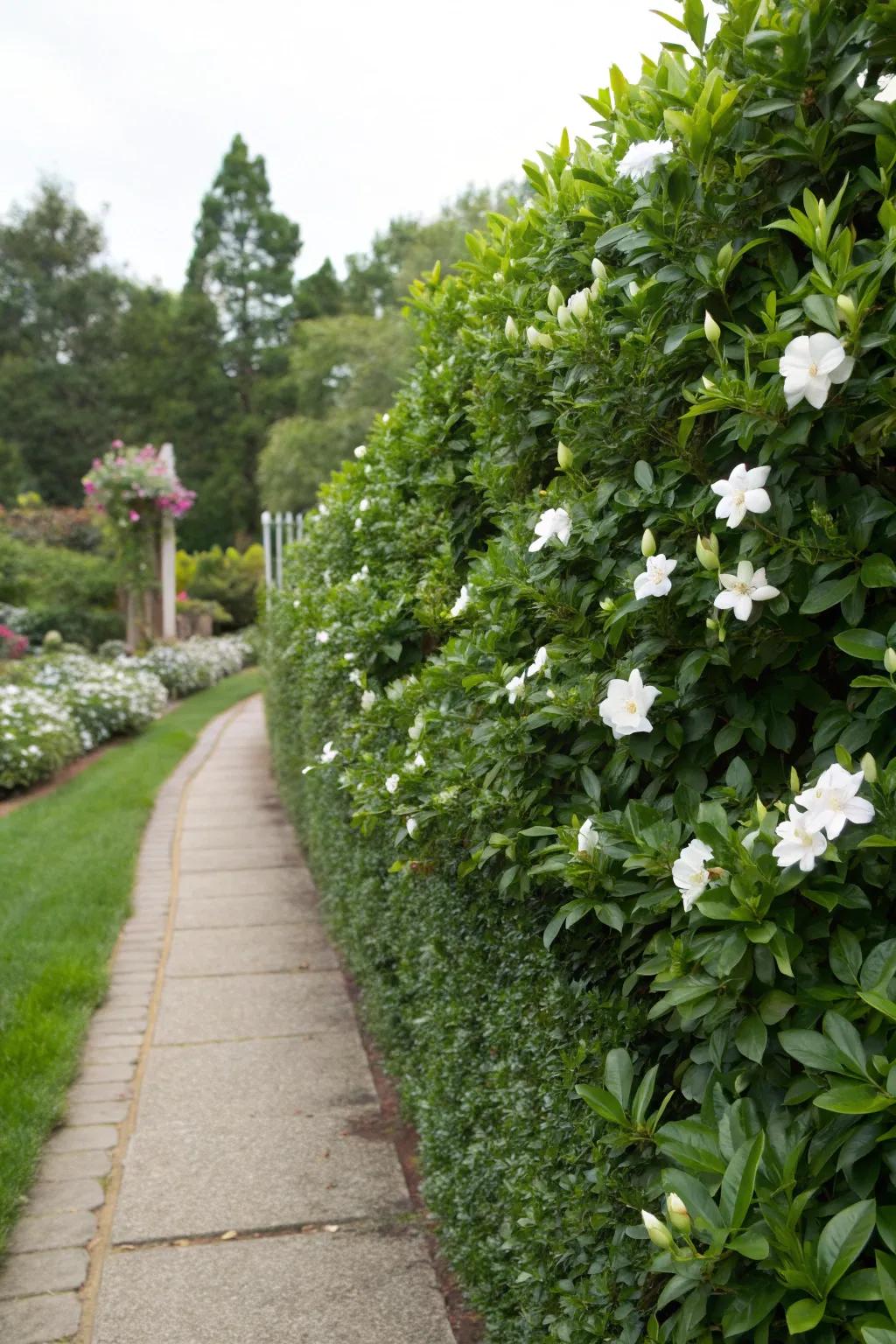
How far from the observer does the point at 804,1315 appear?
110 centimetres

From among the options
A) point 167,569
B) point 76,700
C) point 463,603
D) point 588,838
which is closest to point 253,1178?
point 463,603

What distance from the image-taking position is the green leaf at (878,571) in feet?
4.36

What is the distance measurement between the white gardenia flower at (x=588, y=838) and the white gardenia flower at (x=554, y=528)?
19.0 inches

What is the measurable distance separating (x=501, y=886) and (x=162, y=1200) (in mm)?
1760

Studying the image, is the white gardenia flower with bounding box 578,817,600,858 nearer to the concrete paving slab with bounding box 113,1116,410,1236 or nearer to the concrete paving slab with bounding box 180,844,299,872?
the concrete paving slab with bounding box 113,1116,410,1236

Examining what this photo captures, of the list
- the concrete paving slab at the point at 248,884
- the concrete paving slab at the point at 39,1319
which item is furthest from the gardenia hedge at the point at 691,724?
the concrete paving slab at the point at 248,884

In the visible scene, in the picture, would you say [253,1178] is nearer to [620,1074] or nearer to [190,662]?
[620,1074]

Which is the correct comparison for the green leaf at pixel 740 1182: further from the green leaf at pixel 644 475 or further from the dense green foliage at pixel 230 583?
the dense green foliage at pixel 230 583

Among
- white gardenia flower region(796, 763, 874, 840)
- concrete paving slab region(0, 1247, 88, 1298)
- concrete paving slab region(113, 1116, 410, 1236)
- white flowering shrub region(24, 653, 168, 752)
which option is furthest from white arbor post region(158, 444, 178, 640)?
white gardenia flower region(796, 763, 874, 840)

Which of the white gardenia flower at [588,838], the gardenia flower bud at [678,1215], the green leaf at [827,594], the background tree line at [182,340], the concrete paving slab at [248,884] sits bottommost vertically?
the concrete paving slab at [248,884]

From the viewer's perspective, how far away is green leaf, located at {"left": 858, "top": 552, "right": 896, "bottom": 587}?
4.36 ft

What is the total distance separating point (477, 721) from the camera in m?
2.29

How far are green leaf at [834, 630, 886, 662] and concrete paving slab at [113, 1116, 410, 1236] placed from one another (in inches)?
91.1

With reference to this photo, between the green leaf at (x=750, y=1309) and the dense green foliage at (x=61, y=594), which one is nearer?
the green leaf at (x=750, y=1309)
